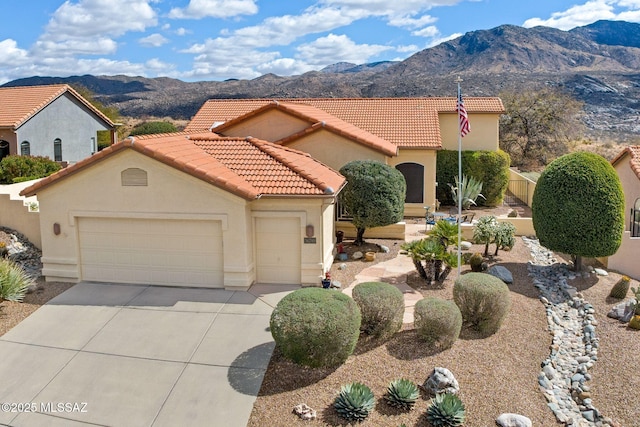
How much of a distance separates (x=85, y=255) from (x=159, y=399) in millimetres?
6889

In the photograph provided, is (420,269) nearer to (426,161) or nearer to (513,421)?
(513,421)

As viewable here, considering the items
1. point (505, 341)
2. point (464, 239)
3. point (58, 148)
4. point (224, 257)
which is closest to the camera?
point (505, 341)

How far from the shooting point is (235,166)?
15.1 meters

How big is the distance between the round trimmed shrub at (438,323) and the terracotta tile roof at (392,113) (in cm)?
1360

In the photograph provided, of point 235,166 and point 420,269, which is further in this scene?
point 235,166

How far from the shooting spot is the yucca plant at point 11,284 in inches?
504

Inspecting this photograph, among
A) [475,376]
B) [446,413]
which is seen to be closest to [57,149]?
[475,376]

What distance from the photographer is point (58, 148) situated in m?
33.9

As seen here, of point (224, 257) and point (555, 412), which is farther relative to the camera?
point (224, 257)

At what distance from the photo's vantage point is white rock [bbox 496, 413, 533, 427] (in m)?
8.56

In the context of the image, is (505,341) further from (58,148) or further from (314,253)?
(58,148)

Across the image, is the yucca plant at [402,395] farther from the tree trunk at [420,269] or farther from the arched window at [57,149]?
the arched window at [57,149]

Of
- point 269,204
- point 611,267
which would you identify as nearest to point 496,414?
point 269,204

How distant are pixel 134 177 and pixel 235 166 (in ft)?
9.43
